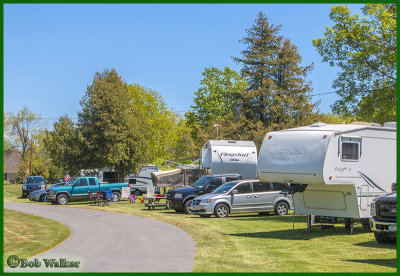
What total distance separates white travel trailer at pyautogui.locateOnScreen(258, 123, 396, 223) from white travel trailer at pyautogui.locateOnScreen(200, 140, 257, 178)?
12587 mm

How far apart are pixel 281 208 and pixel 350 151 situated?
7.76 metres

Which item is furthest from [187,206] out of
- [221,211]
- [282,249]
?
[282,249]

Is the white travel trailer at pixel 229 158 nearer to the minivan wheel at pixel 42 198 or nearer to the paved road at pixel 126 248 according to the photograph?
the paved road at pixel 126 248

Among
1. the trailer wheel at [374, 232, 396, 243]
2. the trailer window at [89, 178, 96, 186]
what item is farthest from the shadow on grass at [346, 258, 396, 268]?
the trailer window at [89, 178, 96, 186]

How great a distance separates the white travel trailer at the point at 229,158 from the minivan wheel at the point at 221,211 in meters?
7.34

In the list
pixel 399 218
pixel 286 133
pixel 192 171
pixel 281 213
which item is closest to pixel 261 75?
pixel 192 171

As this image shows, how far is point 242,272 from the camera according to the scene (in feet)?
30.8

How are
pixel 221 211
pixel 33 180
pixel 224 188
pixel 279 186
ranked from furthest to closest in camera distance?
1. pixel 33 180
2. pixel 279 186
3. pixel 224 188
4. pixel 221 211

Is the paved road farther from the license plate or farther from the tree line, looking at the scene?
the tree line

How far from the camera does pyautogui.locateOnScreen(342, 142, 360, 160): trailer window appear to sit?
1500cm

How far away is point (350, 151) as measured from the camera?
15180 millimetres

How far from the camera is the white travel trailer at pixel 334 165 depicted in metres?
14.6

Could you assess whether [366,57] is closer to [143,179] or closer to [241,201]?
[241,201]

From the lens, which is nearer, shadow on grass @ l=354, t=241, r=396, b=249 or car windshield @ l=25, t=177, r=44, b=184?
shadow on grass @ l=354, t=241, r=396, b=249
